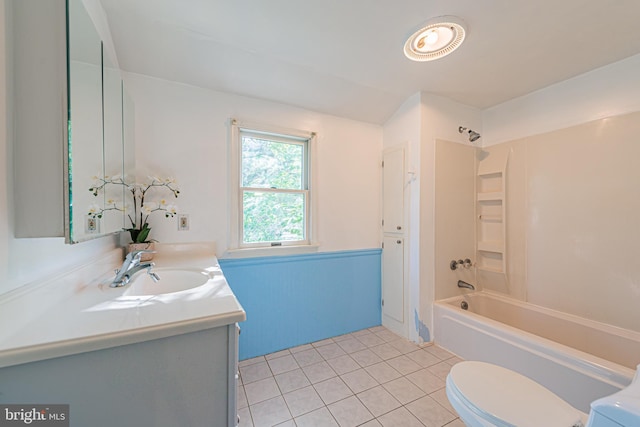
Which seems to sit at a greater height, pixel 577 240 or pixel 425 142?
pixel 425 142

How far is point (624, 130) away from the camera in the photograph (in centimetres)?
169

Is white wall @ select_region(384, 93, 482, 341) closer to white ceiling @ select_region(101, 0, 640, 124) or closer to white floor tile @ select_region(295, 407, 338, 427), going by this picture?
white ceiling @ select_region(101, 0, 640, 124)

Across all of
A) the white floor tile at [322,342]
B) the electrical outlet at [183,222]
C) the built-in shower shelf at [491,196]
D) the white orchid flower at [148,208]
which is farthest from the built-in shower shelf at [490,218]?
the white orchid flower at [148,208]

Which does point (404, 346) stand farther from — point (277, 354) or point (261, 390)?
point (261, 390)

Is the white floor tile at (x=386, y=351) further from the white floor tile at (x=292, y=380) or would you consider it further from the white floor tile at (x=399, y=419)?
the white floor tile at (x=292, y=380)

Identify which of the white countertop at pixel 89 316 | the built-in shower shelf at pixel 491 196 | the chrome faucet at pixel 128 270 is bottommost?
the white countertop at pixel 89 316

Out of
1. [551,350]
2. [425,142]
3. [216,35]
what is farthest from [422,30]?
[551,350]

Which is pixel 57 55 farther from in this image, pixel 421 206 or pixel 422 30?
pixel 421 206

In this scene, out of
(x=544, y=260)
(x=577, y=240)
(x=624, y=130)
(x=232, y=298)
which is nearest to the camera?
(x=232, y=298)

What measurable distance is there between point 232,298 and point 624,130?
279 cm

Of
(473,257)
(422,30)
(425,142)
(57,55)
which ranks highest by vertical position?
(422,30)

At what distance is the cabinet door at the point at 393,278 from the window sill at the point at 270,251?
80 centimetres

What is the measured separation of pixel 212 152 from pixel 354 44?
1.33m

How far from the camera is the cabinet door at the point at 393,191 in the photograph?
2.39m
